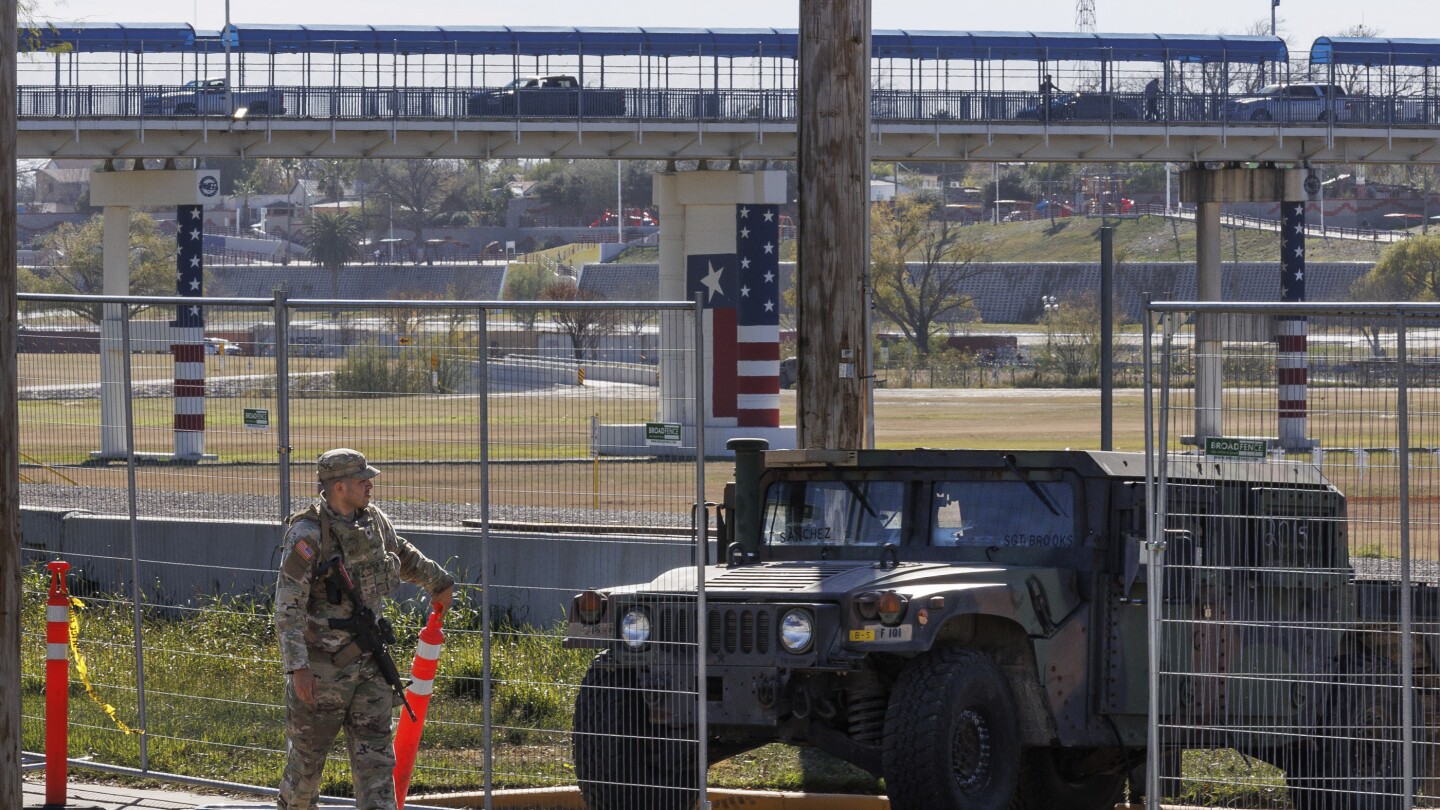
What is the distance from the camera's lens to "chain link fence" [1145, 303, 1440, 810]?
316 inches

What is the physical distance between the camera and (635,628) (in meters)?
9.15

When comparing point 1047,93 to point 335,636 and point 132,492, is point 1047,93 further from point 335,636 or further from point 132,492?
point 335,636

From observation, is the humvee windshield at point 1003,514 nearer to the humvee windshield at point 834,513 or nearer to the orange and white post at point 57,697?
the humvee windshield at point 834,513

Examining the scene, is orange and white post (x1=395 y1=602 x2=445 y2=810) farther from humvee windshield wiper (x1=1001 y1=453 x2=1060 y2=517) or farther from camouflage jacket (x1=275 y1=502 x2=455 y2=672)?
humvee windshield wiper (x1=1001 y1=453 x2=1060 y2=517)

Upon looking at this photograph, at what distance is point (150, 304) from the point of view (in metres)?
10.6

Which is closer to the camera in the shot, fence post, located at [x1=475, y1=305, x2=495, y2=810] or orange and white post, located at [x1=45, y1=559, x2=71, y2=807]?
fence post, located at [x1=475, y1=305, x2=495, y2=810]

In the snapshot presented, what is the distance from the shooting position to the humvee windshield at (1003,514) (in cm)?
978

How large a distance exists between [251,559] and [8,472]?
637 centimetres

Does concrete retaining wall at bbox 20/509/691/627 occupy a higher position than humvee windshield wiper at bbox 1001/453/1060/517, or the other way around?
humvee windshield wiper at bbox 1001/453/1060/517

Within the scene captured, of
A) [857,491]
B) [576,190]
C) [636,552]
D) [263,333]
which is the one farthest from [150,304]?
[576,190]

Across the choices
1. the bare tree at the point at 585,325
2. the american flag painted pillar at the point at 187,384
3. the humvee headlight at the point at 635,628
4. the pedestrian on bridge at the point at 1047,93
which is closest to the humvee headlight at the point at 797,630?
the humvee headlight at the point at 635,628

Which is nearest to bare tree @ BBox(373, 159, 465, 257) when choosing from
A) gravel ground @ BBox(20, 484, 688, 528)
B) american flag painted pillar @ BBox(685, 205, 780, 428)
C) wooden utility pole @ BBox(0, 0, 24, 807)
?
american flag painted pillar @ BBox(685, 205, 780, 428)

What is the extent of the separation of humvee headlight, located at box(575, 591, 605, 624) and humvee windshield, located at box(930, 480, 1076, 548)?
74.1 inches

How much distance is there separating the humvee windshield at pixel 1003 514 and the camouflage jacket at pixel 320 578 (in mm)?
3096
